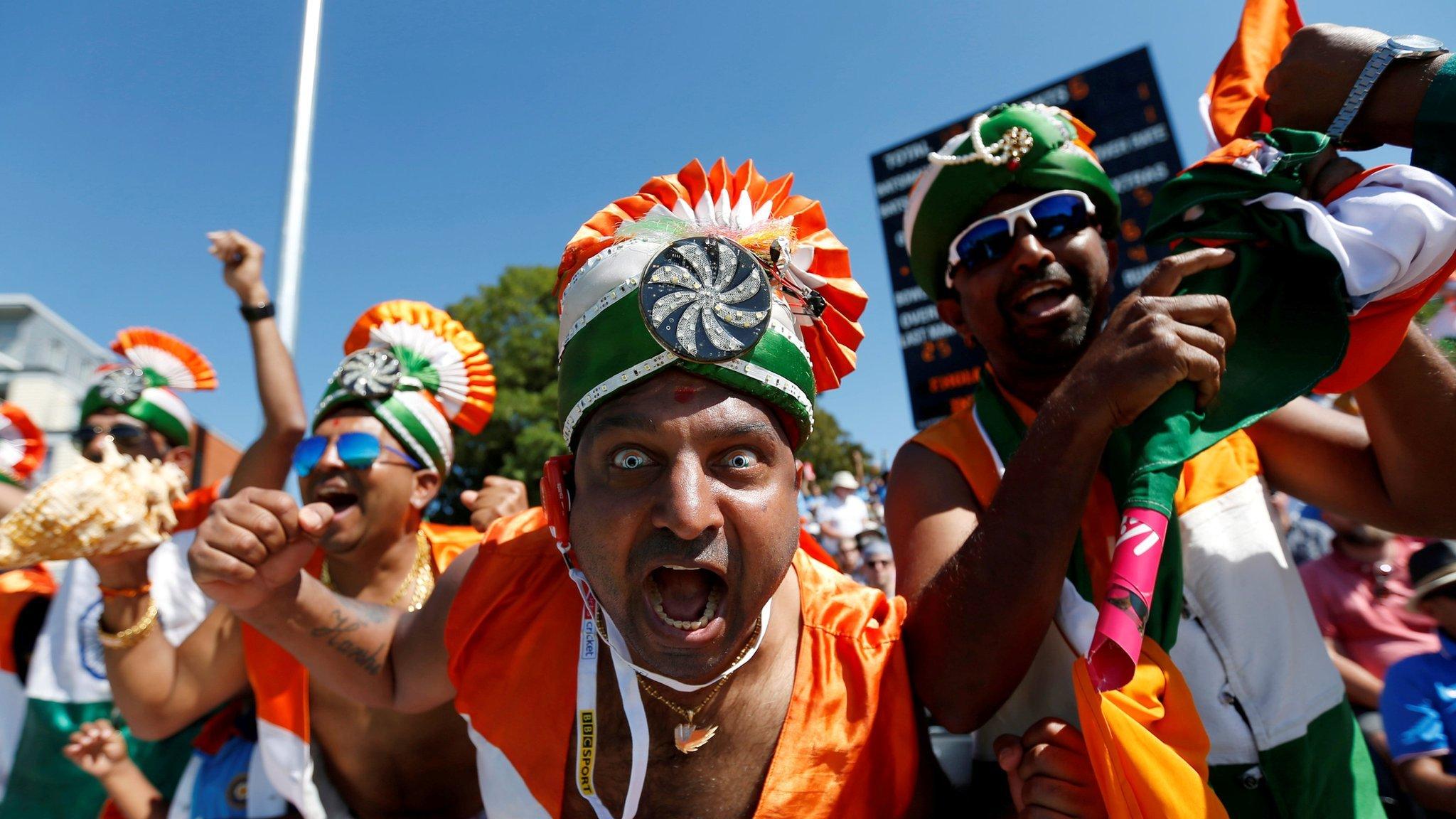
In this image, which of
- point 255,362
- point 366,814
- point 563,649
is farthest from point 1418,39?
point 255,362

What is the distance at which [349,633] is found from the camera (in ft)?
6.84

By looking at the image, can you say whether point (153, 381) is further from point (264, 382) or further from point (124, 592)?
point (124, 592)

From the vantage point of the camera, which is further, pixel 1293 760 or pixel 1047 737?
pixel 1293 760

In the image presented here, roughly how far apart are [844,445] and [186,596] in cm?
2859

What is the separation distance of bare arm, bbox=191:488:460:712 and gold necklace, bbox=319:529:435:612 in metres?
0.81

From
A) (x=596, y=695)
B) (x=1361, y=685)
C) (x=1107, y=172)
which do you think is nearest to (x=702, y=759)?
(x=596, y=695)

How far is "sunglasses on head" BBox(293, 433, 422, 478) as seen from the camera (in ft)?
9.39

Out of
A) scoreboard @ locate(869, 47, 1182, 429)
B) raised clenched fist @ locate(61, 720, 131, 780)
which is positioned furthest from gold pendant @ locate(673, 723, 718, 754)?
scoreboard @ locate(869, 47, 1182, 429)

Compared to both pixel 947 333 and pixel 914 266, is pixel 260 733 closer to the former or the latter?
pixel 914 266

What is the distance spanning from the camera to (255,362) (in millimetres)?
3590

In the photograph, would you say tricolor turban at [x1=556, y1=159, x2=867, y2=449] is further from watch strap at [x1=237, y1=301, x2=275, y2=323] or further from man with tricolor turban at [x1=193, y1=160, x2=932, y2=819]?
watch strap at [x1=237, y1=301, x2=275, y2=323]

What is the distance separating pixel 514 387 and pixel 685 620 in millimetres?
20418

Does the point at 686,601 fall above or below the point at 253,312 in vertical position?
below

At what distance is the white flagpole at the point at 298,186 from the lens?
21.2 feet
